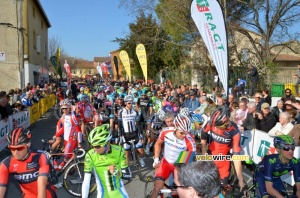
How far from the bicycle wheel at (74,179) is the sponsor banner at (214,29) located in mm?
3384

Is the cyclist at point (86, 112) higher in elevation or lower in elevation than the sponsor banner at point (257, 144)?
higher

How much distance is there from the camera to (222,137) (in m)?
5.57

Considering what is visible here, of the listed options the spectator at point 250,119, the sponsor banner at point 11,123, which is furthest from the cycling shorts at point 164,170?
the sponsor banner at point 11,123

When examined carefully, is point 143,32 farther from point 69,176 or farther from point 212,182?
point 212,182

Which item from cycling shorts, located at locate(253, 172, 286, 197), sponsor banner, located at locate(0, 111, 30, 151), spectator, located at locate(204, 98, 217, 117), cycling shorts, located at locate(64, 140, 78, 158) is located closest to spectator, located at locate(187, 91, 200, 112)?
spectator, located at locate(204, 98, 217, 117)

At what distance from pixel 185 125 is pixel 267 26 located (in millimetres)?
24122

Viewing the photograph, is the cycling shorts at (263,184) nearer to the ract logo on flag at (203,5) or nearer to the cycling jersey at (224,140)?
the cycling jersey at (224,140)

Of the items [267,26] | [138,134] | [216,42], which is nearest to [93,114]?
[138,134]

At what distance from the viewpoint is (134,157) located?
8.19 metres

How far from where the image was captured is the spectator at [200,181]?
2.05m

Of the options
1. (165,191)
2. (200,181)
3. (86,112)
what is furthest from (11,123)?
(200,181)

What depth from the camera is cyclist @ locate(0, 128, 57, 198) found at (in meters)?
3.52

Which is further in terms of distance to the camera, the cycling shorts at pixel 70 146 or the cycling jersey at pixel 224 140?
the cycling shorts at pixel 70 146

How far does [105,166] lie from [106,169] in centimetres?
4
